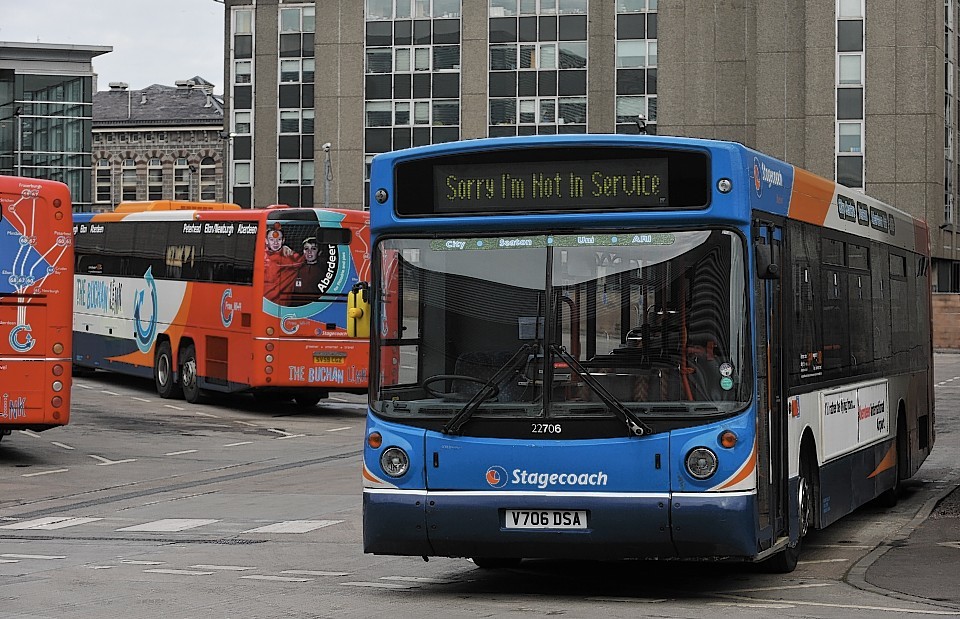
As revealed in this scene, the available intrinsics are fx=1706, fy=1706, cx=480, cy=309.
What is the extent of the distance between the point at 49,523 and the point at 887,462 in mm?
7419

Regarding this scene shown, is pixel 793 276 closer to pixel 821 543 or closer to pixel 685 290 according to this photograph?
pixel 685 290

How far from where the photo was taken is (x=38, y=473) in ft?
64.6

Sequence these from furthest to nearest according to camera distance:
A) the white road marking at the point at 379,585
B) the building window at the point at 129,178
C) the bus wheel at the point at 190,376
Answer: the building window at the point at 129,178
the bus wheel at the point at 190,376
the white road marking at the point at 379,585

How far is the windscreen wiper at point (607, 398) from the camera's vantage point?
9.65 m

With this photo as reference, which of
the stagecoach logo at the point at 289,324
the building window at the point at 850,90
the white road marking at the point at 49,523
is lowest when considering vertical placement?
the white road marking at the point at 49,523

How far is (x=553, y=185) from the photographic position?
398 inches

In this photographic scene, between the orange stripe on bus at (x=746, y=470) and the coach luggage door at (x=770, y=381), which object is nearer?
the orange stripe on bus at (x=746, y=470)

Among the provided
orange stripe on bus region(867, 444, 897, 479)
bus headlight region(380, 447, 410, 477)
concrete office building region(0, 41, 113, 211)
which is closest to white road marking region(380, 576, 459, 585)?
bus headlight region(380, 447, 410, 477)

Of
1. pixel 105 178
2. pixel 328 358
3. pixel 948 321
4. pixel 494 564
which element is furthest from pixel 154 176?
pixel 494 564

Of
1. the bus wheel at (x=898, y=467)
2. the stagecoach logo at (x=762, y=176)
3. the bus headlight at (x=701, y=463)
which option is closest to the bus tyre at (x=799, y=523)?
the bus headlight at (x=701, y=463)

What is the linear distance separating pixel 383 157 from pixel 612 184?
148cm

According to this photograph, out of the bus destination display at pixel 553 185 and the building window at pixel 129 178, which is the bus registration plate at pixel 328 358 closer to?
the bus destination display at pixel 553 185

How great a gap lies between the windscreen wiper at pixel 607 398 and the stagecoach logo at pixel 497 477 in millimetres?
708

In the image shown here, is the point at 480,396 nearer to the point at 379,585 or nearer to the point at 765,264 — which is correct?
the point at 379,585
